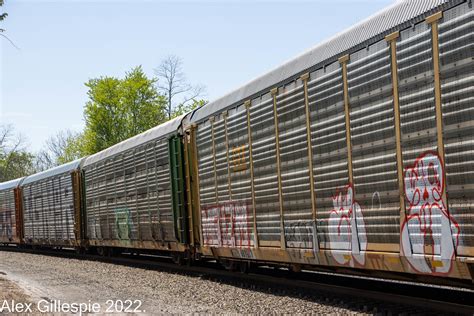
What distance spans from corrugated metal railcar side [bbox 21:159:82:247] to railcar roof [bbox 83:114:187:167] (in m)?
2.04

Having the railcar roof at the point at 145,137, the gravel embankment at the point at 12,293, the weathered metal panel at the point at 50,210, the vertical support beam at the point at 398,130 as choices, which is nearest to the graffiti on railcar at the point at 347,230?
the vertical support beam at the point at 398,130

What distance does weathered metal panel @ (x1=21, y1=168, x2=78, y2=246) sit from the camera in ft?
80.8

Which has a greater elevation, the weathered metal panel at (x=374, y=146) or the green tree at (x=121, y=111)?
the green tree at (x=121, y=111)

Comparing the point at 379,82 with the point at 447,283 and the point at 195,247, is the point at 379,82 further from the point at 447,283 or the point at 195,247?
the point at 195,247

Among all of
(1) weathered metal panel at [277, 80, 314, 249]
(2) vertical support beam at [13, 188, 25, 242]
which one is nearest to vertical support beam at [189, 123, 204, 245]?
(1) weathered metal panel at [277, 80, 314, 249]

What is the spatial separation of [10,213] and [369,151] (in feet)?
95.0

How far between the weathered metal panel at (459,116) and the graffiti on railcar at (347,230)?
1.78 m

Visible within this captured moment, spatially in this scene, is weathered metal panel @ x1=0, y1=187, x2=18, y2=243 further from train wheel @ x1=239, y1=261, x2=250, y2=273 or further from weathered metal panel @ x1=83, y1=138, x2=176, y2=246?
train wheel @ x1=239, y1=261, x2=250, y2=273

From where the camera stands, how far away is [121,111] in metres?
57.8

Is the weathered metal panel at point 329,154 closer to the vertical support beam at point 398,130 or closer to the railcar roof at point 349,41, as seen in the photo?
the railcar roof at point 349,41

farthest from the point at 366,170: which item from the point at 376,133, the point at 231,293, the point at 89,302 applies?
the point at 89,302

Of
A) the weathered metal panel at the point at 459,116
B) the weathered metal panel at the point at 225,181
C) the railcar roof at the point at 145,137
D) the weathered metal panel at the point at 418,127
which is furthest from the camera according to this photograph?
the railcar roof at the point at 145,137

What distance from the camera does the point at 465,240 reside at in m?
6.20

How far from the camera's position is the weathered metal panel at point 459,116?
20.0ft
